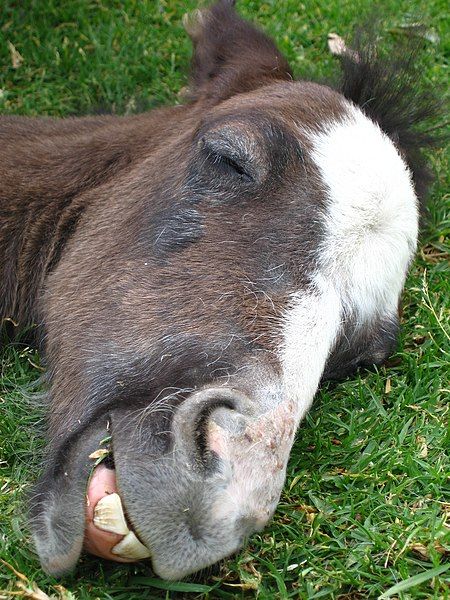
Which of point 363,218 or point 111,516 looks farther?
point 363,218

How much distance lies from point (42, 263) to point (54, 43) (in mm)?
2854

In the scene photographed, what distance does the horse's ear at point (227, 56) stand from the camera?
445 cm

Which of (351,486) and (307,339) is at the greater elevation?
(307,339)

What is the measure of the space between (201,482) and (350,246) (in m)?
1.16

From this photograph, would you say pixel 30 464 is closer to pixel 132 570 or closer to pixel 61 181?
pixel 132 570

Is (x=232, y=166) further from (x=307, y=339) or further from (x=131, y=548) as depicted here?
(x=131, y=548)

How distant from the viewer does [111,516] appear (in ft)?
9.44

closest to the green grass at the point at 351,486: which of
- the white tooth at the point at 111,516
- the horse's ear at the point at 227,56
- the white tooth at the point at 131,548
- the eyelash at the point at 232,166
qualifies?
the white tooth at the point at 131,548

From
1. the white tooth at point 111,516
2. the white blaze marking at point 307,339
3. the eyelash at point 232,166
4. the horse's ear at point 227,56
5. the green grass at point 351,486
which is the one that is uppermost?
the eyelash at point 232,166

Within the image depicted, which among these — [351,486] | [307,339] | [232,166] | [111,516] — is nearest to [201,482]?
[111,516]

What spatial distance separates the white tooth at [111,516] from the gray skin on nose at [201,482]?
36 millimetres

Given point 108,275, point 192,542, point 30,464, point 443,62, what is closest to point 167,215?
point 108,275

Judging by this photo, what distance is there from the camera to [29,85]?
6289 millimetres

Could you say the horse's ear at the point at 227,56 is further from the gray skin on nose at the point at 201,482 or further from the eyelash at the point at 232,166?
the gray skin on nose at the point at 201,482
